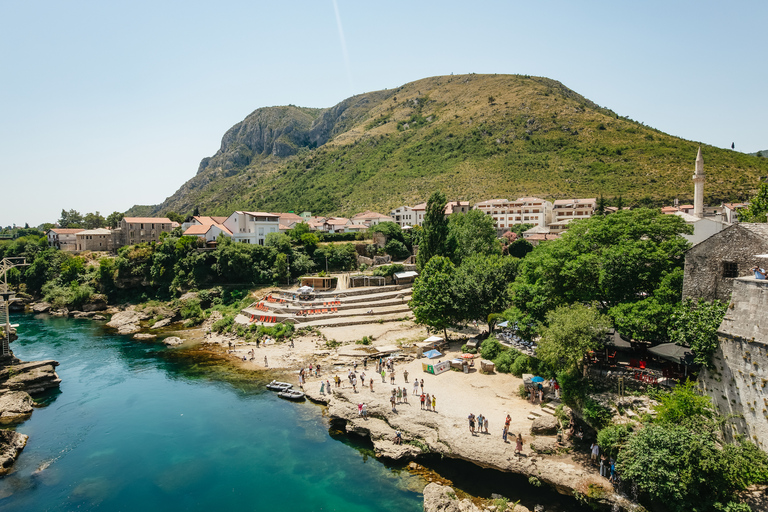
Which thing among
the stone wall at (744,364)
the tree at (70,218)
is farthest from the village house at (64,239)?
the stone wall at (744,364)

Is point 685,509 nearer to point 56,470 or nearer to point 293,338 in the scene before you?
point 56,470

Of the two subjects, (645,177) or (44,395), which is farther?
(645,177)

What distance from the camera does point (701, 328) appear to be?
15883mm

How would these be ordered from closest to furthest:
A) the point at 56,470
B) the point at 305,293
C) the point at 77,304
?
the point at 56,470
the point at 305,293
the point at 77,304

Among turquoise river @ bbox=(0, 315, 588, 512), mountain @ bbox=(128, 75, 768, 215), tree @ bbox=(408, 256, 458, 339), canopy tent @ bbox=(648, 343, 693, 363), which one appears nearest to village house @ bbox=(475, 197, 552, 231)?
mountain @ bbox=(128, 75, 768, 215)

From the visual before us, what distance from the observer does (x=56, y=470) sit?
19.3m

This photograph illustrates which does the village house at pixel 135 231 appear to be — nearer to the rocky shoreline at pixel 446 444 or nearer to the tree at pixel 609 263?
the rocky shoreline at pixel 446 444

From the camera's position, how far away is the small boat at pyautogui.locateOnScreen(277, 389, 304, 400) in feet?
85.3

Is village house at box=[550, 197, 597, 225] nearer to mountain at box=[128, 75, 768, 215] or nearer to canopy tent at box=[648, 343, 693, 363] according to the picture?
mountain at box=[128, 75, 768, 215]

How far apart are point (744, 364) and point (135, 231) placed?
84.1m

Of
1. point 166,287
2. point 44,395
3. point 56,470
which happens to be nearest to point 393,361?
point 56,470

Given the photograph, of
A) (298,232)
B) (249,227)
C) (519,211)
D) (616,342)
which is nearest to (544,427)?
(616,342)

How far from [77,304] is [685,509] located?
217 feet

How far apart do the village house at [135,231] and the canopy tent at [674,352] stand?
76.6 metres
